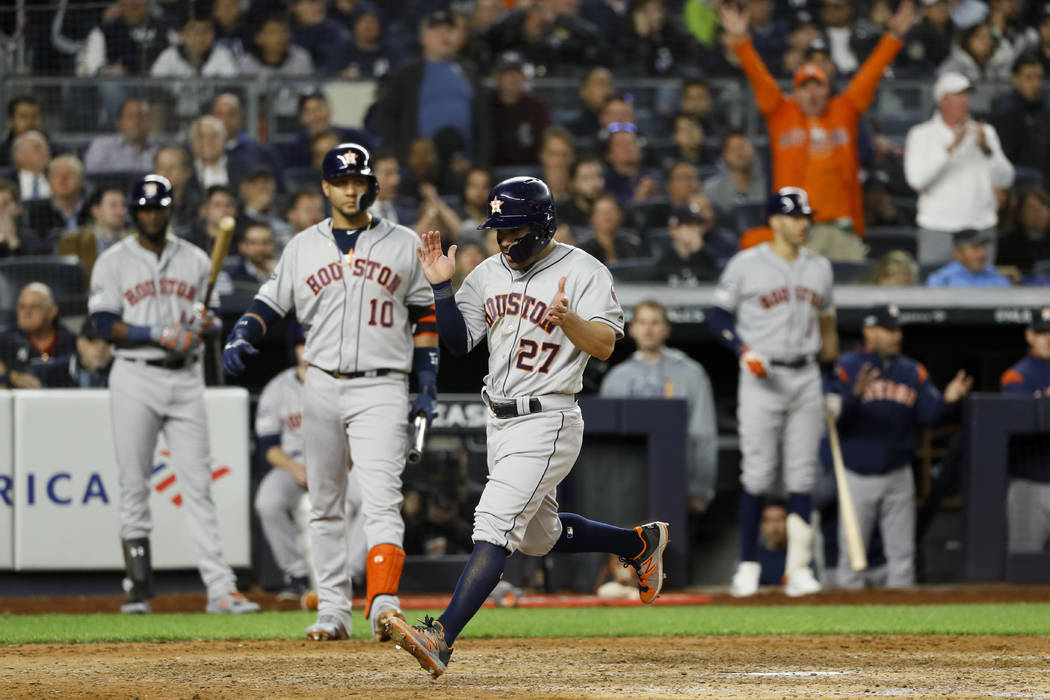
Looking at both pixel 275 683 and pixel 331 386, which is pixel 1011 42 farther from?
pixel 275 683

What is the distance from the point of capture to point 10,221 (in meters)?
9.40

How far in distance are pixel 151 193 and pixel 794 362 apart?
11.2ft

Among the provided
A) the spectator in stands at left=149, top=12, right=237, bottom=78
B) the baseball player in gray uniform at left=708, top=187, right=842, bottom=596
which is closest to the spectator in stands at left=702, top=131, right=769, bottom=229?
the baseball player in gray uniform at left=708, top=187, right=842, bottom=596

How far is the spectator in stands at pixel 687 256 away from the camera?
9898 millimetres

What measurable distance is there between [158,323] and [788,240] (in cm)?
331

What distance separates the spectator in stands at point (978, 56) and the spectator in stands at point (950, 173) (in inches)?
64.0

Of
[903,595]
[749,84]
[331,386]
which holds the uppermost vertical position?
[749,84]

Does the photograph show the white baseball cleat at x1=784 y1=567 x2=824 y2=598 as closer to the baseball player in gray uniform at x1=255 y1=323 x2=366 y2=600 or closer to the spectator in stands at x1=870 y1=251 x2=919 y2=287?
the baseball player in gray uniform at x1=255 y1=323 x2=366 y2=600

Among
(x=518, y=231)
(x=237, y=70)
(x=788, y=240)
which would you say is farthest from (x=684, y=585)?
(x=237, y=70)

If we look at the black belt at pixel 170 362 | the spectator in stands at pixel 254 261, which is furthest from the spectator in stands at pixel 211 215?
the black belt at pixel 170 362

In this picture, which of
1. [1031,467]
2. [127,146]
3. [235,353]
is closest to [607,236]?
[1031,467]

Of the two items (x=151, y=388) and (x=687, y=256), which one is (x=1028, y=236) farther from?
(x=151, y=388)

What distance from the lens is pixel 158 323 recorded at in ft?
23.7

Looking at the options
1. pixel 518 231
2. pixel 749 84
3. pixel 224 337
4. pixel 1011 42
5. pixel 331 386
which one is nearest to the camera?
pixel 518 231
